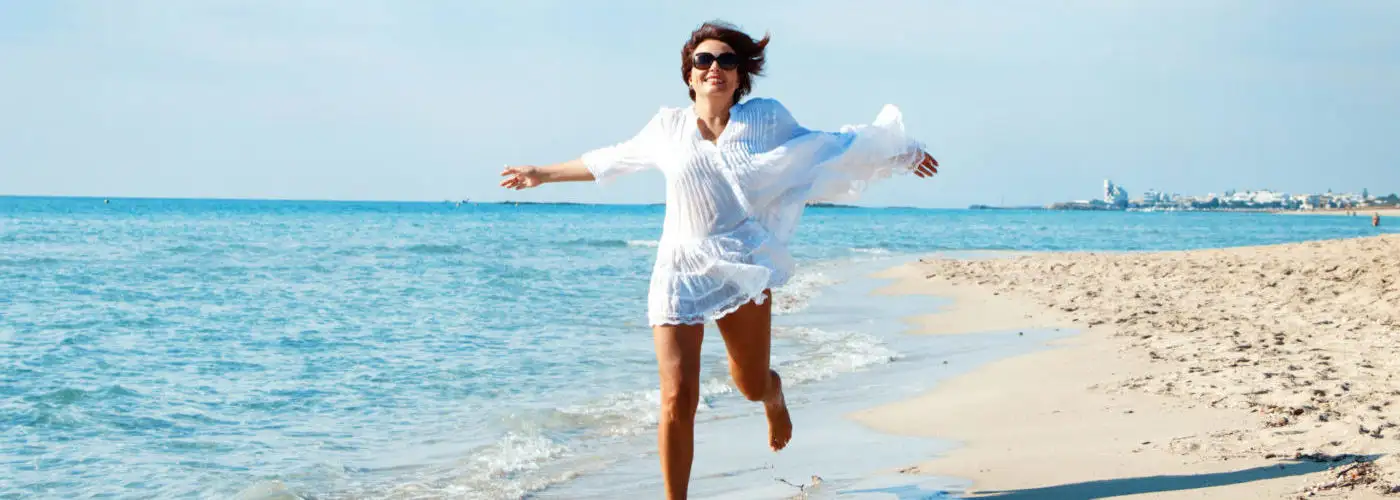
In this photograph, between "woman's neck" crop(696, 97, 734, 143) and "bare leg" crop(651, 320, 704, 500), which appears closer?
"bare leg" crop(651, 320, 704, 500)

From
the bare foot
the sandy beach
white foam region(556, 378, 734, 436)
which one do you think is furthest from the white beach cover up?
white foam region(556, 378, 734, 436)

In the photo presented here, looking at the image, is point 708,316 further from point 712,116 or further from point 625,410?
point 625,410

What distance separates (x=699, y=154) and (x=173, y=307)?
41.9ft

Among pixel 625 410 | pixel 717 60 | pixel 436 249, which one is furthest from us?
pixel 436 249

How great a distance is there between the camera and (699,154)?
406cm

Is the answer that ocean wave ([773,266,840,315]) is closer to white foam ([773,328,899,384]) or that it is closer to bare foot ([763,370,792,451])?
white foam ([773,328,899,384])

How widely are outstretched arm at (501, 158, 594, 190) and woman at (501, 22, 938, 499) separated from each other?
0.33ft

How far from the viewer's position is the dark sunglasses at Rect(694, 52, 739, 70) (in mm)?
4102

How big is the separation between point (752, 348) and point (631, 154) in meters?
0.88

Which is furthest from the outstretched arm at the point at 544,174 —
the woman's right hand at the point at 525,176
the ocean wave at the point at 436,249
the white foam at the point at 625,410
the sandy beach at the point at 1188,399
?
the ocean wave at the point at 436,249

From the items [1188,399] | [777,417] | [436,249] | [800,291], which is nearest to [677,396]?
[777,417]

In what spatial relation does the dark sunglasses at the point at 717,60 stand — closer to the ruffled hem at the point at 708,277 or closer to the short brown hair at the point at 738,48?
the short brown hair at the point at 738,48

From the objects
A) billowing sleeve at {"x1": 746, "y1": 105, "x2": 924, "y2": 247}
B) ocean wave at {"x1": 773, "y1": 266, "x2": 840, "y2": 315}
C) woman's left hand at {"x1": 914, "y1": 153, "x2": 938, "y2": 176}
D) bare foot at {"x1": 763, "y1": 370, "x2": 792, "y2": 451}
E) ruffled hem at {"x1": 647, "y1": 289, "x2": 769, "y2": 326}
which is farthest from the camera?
ocean wave at {"x1": 773, "y1": 266, "x2": 840, "y2": 315}

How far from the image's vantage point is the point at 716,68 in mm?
4109
